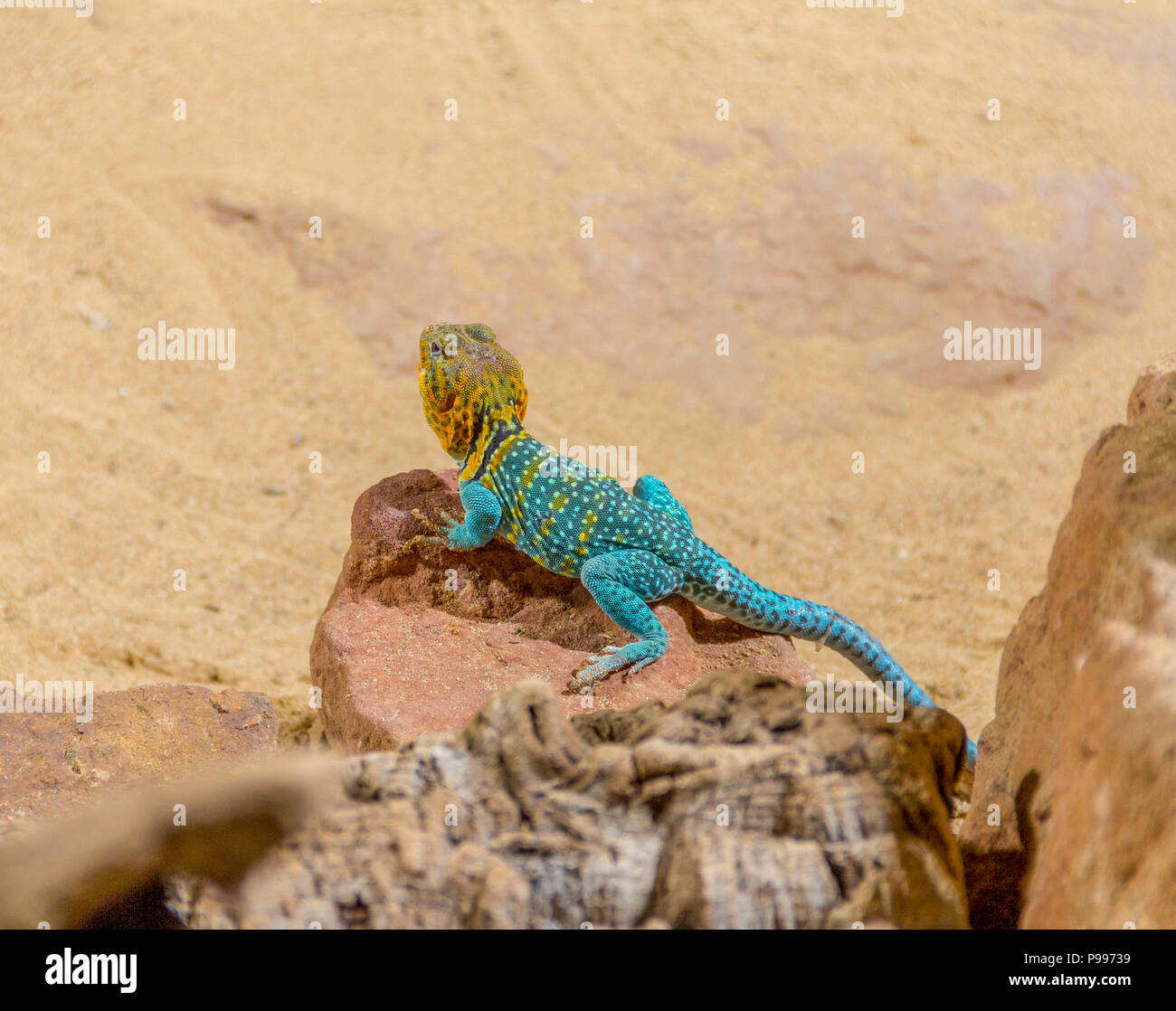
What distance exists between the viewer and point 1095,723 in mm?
2486

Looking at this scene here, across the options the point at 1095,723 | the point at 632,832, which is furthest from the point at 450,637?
the point at 1095,723

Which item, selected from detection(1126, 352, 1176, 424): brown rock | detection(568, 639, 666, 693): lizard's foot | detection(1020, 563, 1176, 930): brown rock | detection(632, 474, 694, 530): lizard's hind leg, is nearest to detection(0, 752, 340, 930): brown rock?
detection(1020, 563, 1176, 930): brown rock

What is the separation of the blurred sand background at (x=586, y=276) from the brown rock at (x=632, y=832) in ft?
13.4

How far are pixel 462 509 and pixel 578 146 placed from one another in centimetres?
632

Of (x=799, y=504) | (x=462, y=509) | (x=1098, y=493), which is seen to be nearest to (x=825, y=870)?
(x=1098, y=493)

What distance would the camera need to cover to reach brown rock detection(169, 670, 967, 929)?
2.35 meters

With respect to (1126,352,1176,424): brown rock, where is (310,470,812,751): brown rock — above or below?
below

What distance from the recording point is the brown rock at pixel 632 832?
7.72 feet

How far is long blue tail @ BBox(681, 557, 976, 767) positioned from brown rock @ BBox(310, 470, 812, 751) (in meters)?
0.17

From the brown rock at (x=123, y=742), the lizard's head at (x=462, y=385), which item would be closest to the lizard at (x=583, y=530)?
the lizard's head at (x=462, y=385)

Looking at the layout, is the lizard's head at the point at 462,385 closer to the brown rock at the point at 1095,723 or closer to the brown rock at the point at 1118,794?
the brown rock at the point at 1095,723

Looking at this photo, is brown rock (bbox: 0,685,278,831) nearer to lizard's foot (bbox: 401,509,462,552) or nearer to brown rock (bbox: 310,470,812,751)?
brown rock (bbox: 310,470,812,751)

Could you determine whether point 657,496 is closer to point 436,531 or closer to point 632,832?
point 436,531

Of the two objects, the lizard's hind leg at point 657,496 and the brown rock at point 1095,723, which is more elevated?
the lizard's hind leg at point 657,496
